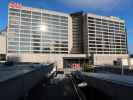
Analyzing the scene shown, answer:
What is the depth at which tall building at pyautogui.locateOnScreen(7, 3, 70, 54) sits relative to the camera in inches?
4414

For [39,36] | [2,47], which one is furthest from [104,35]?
[2,47]

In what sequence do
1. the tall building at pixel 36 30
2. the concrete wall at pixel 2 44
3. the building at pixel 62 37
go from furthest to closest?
the concrete wall at pixel 2 44 → the building at pixel 62 37 → the tall building at pixel 36 30

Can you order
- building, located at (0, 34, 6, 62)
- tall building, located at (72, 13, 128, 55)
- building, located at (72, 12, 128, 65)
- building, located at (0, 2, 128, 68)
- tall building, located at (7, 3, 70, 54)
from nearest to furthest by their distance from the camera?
tall building, located at (7, 3, 70, 54), building, located at (0, 2, 128, 68), building, located at (0, 34, 6, 62), building, located at (72, 12, 128, 65), tall building, located at (72, 13, 128, 55)

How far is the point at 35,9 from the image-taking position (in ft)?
404

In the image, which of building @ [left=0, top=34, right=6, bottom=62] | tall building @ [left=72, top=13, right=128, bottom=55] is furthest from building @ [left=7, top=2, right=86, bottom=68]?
building @ [left=0, top=34, right=6, bottom=62]

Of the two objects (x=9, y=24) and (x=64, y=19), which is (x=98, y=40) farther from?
(x=9, y=24)

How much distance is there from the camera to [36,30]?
4843 inches

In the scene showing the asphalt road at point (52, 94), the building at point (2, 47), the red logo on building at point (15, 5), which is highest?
the red logo on building at point (15, 5)

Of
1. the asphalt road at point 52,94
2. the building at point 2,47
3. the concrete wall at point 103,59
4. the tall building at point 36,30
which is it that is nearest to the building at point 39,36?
the tall building at point 36,30

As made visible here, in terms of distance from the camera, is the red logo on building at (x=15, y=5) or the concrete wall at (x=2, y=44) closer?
the red logo on building at (x=15, y=5)

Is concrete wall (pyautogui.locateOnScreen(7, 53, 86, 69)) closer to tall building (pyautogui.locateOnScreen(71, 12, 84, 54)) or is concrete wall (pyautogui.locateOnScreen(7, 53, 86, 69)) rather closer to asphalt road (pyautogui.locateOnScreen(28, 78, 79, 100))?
tall building (pyautogui.locateOnScreen(71, 12, 84, 54))

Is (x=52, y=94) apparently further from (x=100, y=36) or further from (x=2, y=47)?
(x=100, y=36)

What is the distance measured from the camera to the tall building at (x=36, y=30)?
112125mm

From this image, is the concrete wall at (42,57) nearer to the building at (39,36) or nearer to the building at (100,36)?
the building at (39,36)
